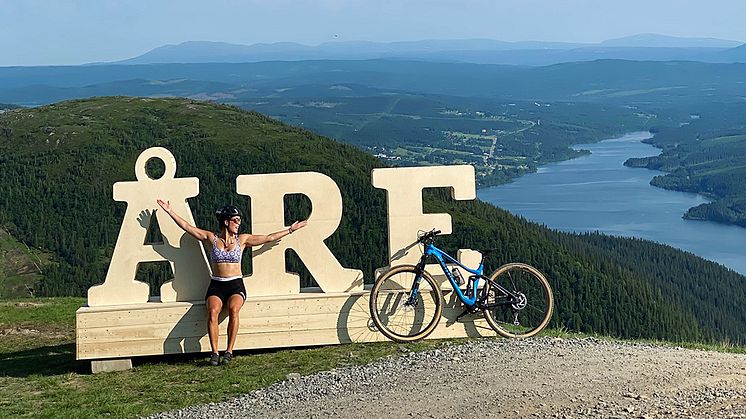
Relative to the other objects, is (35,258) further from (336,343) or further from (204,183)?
(336,343)

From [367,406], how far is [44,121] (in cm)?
16061

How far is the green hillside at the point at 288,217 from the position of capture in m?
100

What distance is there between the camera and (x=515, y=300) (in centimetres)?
1324

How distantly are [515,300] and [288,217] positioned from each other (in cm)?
8856

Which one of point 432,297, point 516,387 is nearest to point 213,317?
point 432,297

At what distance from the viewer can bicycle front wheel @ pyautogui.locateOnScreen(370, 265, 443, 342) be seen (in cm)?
1334

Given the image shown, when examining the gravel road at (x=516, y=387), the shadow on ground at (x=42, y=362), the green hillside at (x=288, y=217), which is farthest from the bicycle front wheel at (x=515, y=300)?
the green hillside at (x=288, y=217)

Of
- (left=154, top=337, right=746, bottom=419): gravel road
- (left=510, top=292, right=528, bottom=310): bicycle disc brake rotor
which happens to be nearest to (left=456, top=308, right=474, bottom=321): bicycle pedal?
(left=510, top=292, right=528, bottom=310): bicycle disc brake rotor

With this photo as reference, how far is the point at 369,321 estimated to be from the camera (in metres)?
13.7

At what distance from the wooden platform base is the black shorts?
385mm

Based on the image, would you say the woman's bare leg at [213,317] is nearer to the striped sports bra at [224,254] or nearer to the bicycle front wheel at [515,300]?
Result: the striped sports bra at [224,254]

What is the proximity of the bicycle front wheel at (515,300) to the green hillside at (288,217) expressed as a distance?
65304mm

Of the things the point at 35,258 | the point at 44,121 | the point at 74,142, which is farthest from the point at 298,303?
the point at 44,121

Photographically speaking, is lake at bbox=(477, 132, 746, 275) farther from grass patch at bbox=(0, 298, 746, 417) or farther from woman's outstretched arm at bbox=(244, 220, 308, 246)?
grass patch at bbox=(0, 298, 746, 417)
